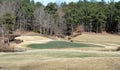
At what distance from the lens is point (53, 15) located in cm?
14475

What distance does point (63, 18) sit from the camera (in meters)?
145

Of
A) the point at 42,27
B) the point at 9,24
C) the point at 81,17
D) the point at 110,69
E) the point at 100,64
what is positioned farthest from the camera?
the point at 81,17

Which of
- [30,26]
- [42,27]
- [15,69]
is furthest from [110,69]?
[30,26]

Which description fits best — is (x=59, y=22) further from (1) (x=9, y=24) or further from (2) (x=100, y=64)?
(2) (x=100, y=64)

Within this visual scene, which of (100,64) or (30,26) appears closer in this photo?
(100,64)

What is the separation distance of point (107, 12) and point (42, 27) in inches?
1483

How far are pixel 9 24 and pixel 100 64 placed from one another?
278 feet

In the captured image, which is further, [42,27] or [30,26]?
[30,26]

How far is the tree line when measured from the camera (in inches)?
5271

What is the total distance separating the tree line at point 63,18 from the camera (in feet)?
439

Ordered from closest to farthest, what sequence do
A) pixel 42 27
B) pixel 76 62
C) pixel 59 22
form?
1. pixel 76 62
2. pixel 42 27
3. pixel 59 22

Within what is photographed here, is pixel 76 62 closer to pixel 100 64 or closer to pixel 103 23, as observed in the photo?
pixel 100 64

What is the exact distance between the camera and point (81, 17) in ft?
491

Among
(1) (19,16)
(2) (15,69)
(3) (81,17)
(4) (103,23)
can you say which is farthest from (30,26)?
(2) (15,69)
